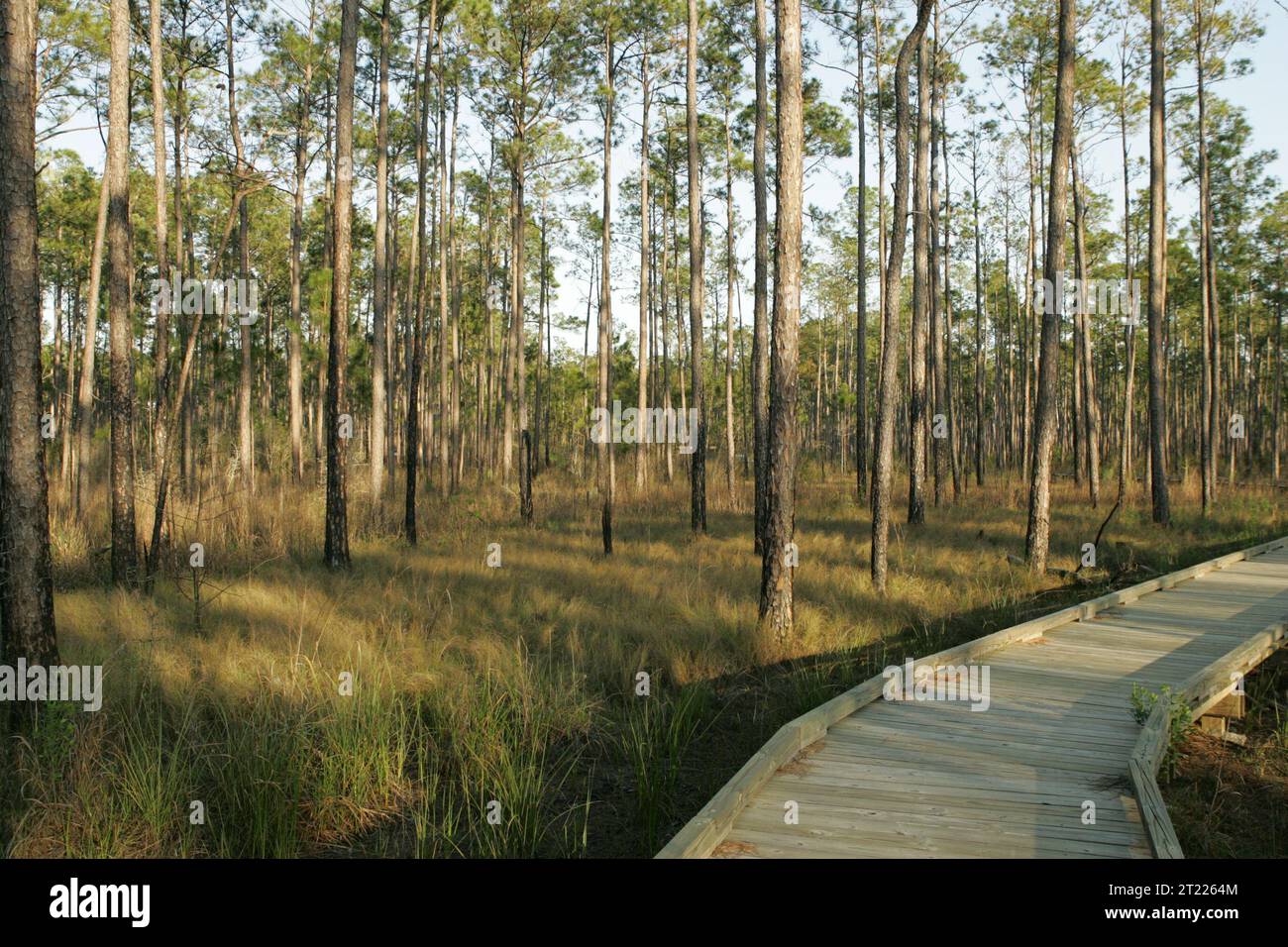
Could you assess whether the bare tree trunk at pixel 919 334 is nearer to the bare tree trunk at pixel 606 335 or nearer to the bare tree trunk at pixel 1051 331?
the bare tree trunk at pixel 1051 331

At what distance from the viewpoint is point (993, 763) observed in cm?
Answer: 462

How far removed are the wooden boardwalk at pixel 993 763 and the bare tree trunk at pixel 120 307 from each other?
8266mm

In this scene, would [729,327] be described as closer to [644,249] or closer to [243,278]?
[644,249]

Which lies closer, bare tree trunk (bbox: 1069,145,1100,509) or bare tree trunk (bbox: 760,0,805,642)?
bare tree trunk (bbox: 760,0,805,642)

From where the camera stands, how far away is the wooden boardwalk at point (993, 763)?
362 cm

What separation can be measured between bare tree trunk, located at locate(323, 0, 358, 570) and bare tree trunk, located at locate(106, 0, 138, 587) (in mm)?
2249

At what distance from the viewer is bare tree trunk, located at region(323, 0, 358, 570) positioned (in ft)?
35.2

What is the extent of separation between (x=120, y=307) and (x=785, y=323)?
294 inches

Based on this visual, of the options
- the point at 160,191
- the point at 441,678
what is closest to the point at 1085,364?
the point at 441,678

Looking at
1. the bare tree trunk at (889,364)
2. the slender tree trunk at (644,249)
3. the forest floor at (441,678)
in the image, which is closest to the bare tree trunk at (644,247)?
the slender tree trunk at (644,249)

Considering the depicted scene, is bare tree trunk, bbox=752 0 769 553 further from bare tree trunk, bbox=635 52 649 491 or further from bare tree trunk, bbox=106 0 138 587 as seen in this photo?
Result: bare tree trunk, bbox=106 0 138 587

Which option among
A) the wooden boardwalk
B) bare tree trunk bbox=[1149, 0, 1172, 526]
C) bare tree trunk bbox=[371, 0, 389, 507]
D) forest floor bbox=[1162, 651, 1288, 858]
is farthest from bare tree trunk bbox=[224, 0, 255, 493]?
bare tree trunk bbox=[1149, 0, 1172, 526]
